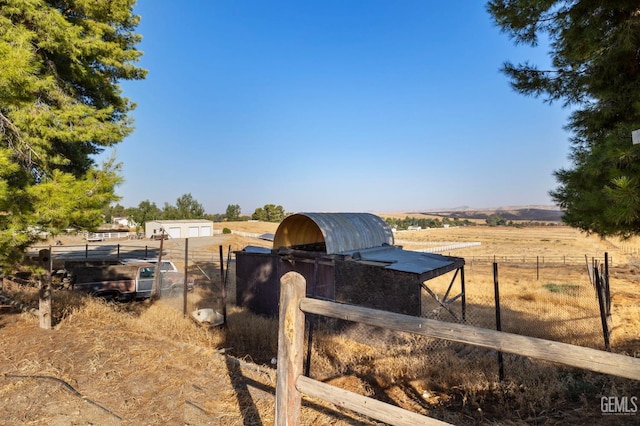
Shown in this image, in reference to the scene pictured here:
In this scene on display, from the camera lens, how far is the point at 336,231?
10383 millimetres

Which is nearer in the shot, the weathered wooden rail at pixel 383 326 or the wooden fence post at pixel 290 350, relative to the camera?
the weathered wooden rail at pixel 383 326

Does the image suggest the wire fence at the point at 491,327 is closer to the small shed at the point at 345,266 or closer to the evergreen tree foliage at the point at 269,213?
the small shed at the point at 345,266

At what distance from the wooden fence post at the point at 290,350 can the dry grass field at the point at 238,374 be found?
111cm

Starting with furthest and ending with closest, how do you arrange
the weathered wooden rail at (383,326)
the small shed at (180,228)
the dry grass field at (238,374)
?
the small shed at (180,228) → the dry grass field at (238,374) → the weathered wooden rail at (383,326)

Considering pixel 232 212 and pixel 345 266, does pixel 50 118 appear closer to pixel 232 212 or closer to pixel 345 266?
pixel 345 266

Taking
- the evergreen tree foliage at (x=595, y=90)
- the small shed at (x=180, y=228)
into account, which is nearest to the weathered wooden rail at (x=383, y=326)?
the evergreen tree foliage at (x=595, y=90)

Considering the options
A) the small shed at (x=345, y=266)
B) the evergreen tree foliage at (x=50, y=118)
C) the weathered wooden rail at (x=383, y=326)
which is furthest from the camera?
the small shed at (x=345, y=266)

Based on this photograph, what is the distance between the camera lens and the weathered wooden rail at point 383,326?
6.06 feet

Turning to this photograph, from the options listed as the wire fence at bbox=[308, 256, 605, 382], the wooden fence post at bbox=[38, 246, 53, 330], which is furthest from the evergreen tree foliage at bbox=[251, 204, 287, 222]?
the wooden fence post at bbox=[38, 246, 53, 330]

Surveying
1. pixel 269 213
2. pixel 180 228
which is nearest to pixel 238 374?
pixel 180 228

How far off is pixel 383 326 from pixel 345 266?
6.70 meters

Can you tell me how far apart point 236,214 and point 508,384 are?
9451 cm

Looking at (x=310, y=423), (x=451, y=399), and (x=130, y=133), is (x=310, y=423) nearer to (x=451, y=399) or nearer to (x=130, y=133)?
(x=451, y=399)

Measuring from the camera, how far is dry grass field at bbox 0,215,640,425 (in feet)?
13.1
